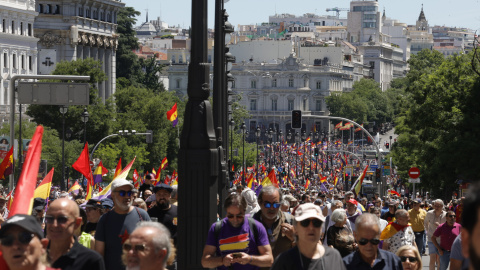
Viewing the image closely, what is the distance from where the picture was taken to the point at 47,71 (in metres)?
98.7

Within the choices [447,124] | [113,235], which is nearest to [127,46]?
[447,124]

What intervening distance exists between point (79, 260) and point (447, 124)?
1586 inches

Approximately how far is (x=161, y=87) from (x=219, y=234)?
416 ft

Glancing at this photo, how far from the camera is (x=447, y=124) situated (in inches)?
1854

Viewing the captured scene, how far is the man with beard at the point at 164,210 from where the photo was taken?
12938 millimetres

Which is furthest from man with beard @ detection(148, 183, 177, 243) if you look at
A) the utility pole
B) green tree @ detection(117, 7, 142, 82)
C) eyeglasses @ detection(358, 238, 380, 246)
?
green tree @ detection(117, 7, 142, 82)

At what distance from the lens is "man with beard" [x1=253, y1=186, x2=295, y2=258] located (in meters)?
10.9

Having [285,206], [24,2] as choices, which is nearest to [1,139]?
[24,2]

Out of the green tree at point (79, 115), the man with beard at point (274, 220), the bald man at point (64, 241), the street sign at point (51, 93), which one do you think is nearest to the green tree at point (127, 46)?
the green tree at point (79, 115)

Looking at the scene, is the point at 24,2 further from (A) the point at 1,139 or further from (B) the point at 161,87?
(B) the point at 161,87

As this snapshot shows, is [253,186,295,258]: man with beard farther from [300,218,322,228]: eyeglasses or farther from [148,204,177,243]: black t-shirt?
[300,218,322,228]: eyeglasses

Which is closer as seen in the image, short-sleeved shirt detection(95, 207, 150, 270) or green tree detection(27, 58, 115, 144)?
short-sleeved shirt detection(95, 207, 150, 270)

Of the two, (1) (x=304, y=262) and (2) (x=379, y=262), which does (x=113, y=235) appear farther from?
(1) (x=304, y=262)

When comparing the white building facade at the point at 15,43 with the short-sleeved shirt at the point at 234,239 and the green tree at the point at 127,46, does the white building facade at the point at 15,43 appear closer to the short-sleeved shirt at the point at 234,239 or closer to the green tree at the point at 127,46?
the green tree at the point at 127,46
